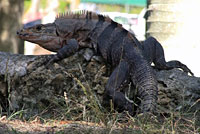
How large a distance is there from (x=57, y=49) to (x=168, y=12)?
3.32 metres

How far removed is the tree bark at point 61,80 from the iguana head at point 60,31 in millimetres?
308

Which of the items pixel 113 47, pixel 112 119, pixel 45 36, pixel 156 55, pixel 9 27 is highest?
pixel 45 36

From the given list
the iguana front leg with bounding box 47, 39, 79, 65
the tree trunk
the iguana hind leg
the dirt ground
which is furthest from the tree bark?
the tree trunk

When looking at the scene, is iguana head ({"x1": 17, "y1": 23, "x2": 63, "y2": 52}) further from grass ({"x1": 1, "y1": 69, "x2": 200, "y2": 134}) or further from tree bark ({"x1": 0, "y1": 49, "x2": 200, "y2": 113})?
grass ({"x1": 1, "y1": 69, "x2": 200, "y2": 134})

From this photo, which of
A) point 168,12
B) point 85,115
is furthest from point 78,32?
point 168,12

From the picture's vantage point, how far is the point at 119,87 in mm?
6410

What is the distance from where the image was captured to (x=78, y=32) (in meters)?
7.06

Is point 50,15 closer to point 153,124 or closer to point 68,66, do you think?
point 68,66

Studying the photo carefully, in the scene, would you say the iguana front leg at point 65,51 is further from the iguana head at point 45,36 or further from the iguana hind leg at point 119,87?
the iguana hind leg at point 119,87

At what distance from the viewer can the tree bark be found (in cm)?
665

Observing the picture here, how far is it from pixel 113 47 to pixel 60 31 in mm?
903

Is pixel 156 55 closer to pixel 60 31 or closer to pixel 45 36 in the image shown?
pixel 60 31

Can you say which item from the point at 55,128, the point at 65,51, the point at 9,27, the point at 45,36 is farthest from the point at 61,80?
the point at 9,27

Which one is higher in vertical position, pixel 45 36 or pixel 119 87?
pixel 45 36
